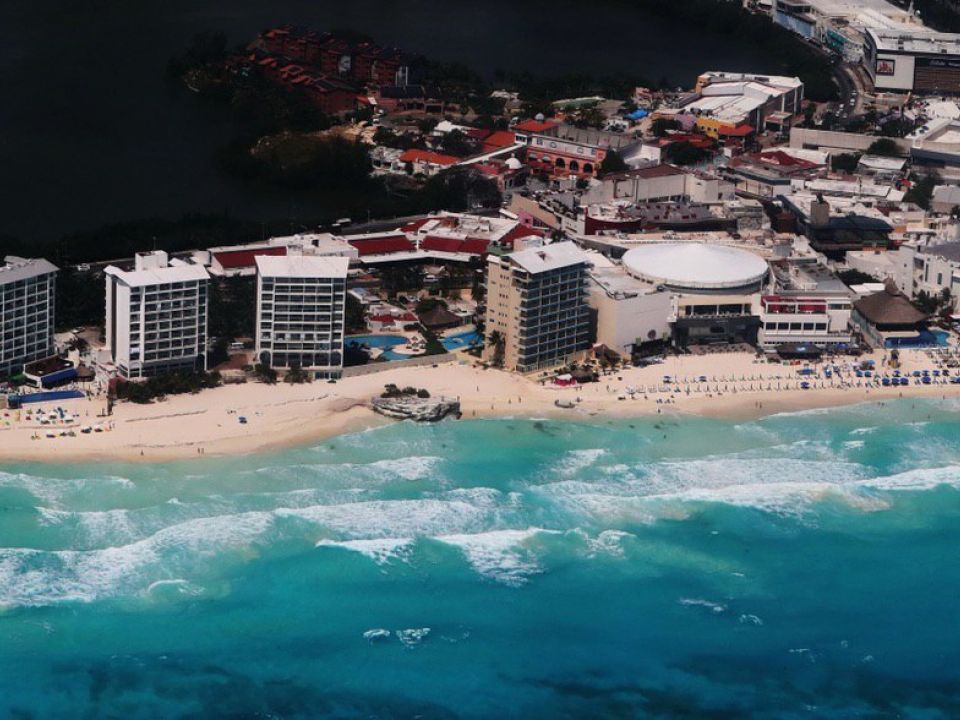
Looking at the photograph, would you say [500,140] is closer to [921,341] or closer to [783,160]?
[783,160]

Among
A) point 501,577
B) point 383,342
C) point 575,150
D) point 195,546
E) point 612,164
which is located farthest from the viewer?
point 575,150

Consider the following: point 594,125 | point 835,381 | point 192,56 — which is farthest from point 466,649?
point 192,56

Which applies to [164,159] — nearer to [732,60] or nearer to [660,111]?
[660,111]

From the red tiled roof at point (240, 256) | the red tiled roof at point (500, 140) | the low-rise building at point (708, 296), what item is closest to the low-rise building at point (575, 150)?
the red tiled roof at point (500, 140)

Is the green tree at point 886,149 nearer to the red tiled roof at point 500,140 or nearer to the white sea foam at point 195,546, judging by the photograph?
the red tiled roof at point 500,140

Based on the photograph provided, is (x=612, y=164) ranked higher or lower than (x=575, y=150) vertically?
Result: lower

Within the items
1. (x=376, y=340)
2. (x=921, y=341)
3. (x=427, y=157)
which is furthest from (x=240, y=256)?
(x=921, y=341)

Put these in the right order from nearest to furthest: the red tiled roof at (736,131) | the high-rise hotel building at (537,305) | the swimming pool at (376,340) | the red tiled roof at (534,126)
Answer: the high-rise hotel building at (537,305) < the swimming pool at (376,340) < the red tiled roof at (534,126) < the red tiled roof at (736,131)
